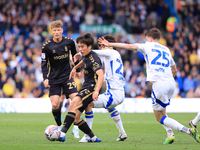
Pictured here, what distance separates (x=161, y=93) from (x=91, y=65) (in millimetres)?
1400

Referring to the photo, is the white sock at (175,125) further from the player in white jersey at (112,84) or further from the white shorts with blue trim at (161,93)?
the player in white jersey at (112,84)

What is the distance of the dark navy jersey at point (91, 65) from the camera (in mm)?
6371

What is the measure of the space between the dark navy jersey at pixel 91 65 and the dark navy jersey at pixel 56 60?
1.06 m

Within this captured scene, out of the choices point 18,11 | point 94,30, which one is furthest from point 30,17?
point 94,30

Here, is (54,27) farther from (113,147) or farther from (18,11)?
(18,11)

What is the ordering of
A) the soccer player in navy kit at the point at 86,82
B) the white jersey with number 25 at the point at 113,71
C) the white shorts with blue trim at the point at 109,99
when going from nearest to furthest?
the soccer player in navy kit at the point at 86,82, the white shorts with blue trim at the point at 109,99, the white jersey with number 25 at the point at 113,71

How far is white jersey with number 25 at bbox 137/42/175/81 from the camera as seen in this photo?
21.2ft

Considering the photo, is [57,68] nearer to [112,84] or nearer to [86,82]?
[86,82]

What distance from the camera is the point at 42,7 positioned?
2219cm

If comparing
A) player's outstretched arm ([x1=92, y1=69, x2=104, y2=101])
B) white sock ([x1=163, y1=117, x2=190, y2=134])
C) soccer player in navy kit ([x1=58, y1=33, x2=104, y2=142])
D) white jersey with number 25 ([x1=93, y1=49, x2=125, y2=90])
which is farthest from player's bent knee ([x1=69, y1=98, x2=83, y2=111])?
white sock ([x1=163, y1=117, x2=190, y2=134])

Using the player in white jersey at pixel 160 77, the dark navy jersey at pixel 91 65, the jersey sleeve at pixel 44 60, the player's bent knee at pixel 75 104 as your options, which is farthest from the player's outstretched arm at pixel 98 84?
the jersey sleeve at pixel 44 60

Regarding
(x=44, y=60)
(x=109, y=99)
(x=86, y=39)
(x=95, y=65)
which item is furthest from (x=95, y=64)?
(x=44, y=60)

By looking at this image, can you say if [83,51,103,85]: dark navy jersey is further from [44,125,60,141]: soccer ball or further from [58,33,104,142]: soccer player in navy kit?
[44,125,60,141]: soccer ball

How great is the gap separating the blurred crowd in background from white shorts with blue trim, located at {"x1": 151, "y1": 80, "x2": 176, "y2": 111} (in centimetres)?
1058
